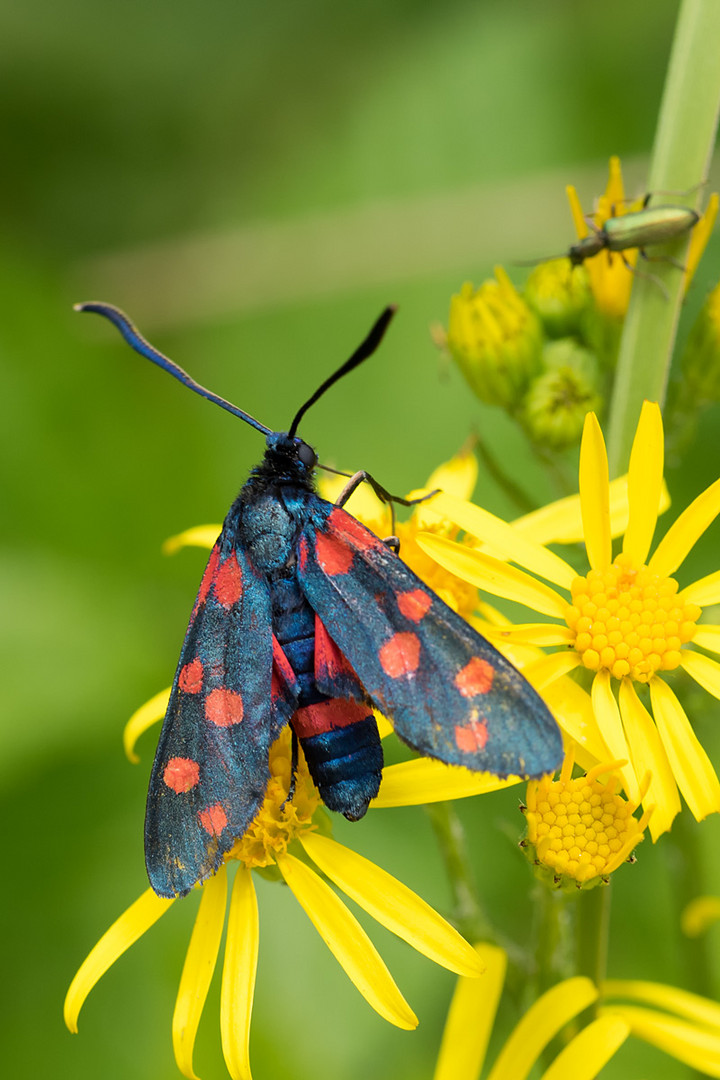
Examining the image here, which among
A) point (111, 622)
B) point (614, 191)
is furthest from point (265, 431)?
point (111, 622)

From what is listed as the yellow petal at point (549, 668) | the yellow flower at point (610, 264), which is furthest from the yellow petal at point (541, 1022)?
the yellow flower at point (610, 264)

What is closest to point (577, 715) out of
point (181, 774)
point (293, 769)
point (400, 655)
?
point (400, 655)

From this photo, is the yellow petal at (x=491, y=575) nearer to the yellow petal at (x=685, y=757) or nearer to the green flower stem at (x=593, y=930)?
the yellow petal at (x=685, y=757)

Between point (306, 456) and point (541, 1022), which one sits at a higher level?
point (306, 456)

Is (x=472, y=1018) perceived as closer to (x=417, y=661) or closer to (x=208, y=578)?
(x=417, y=661)

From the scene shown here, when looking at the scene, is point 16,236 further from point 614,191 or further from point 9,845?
point 614,191

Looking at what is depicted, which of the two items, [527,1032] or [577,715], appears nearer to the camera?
[577,715]

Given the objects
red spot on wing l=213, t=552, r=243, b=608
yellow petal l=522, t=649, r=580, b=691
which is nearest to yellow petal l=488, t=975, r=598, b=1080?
yellow petal l=522, t=649, r=580, b=691
